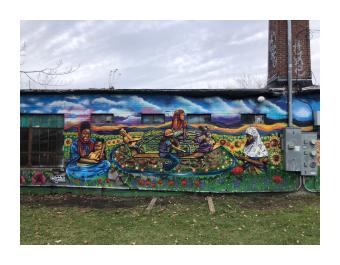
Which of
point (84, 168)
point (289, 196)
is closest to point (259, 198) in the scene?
point (289, 196)

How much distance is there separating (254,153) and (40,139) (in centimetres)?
731

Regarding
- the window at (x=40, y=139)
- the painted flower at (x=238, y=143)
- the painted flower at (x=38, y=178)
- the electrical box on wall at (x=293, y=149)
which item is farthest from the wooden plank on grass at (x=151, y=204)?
the electrical box on wall at (x=293, y=149)

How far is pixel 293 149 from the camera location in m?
9.16

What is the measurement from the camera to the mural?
9.64 meters

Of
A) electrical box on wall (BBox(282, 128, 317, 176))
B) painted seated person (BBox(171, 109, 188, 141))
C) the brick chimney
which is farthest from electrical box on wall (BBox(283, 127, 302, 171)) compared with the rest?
painted seated person (BBox(171, 109, 188, 141))

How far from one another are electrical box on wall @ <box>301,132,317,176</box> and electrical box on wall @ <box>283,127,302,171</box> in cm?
15

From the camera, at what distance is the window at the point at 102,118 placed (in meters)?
9.91

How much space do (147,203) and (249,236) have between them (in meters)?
3.62

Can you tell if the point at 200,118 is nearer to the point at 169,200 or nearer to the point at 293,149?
the point at 169,200

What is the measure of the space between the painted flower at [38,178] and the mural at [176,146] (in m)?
0.03

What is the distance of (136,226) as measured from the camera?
6.63 m

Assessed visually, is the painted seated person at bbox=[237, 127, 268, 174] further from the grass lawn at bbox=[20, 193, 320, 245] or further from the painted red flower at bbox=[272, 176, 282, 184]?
the grass lawn at bbox=[20, 193, 320, 245]

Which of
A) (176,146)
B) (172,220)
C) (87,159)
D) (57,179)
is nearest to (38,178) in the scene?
(57,179)

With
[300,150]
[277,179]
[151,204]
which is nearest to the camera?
[151,204]
